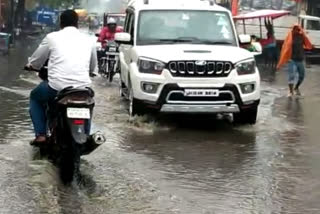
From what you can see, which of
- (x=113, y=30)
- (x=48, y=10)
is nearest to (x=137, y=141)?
(x=113, y=30)

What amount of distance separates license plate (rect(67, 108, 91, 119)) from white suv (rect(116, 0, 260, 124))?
3.67 metres

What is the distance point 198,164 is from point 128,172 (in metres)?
0.99

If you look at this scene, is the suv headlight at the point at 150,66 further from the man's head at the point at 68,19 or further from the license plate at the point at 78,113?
the license plate at the point at 78,113

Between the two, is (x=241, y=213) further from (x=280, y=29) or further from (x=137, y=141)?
(x=280, y=29)

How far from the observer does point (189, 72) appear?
10391mm

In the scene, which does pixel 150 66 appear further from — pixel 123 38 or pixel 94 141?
pixel 94 141

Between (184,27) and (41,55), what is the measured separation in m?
4.55

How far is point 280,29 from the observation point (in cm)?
3228

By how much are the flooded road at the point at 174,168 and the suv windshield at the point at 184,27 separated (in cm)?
128

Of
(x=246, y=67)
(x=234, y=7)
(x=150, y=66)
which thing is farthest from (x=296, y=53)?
→ (x=234, y=7)

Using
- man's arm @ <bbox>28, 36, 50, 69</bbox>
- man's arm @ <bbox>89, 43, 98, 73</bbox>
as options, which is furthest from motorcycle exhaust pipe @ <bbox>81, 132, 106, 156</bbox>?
man's arm @ <bbox>28, 36, 50, 69</bbox>

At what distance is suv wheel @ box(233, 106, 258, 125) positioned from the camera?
10844 mm

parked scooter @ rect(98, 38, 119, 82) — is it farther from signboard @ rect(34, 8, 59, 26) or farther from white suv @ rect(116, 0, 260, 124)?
signboard @ rect(34, 8, 59, 26)

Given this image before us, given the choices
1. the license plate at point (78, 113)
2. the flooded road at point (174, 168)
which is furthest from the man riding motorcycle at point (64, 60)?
the flooded road at point (174, 168)
